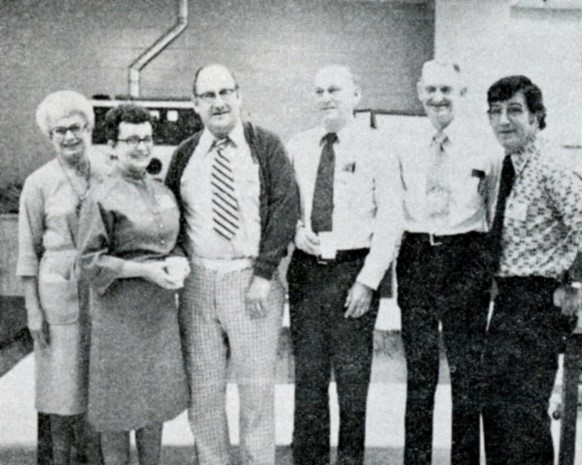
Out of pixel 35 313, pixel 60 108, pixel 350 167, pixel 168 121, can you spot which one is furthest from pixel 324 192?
pixel 168 121

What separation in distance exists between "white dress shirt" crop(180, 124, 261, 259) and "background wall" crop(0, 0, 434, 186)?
15.4ft

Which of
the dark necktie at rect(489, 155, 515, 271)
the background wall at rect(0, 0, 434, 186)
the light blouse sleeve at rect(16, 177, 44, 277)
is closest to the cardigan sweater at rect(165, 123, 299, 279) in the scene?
the light blouse sleeve at rect(16, 177, 44, 277)

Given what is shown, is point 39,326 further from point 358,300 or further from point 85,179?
point 358,300

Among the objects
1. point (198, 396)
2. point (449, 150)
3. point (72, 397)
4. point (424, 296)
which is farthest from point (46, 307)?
point (449, 150)

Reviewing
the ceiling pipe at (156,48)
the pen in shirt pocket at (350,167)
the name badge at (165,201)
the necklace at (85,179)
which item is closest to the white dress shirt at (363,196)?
the pen in shirt pocket at (350,167)

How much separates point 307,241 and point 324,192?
190mm

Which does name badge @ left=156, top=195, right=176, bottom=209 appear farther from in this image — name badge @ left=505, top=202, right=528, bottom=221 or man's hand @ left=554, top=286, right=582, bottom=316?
man's hand @ left=554, top=286, right=582, bottom=316

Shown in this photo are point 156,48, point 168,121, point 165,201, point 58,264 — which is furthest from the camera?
point 156,48

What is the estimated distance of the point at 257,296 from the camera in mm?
2223

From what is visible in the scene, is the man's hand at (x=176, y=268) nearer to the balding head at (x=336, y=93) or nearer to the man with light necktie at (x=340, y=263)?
the man with light necktie at (x=340, y=263)

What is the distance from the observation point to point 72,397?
2281 mm

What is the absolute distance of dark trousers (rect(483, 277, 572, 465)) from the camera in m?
2.28

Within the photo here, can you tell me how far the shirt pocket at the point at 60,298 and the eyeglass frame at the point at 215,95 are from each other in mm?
763

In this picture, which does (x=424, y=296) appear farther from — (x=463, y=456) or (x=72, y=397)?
(x=72, y=397)
